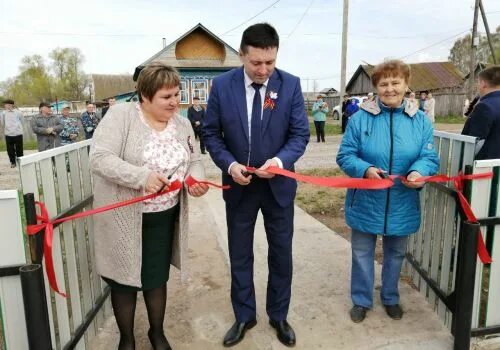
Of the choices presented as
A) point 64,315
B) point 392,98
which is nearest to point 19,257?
point 64,315

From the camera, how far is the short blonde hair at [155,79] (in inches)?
93.0

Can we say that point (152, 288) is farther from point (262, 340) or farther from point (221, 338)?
point (262, 340)

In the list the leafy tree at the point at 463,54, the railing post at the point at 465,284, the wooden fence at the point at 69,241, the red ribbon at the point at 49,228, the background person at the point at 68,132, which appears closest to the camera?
the red ribbon at the point at 49,228

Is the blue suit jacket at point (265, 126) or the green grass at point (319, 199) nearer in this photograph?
the blue suit jacket at point (265, 126)

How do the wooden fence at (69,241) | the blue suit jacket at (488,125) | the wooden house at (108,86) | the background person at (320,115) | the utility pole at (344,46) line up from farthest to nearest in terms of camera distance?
1. the wooden house at (108,86)
2. the utility pole at (344,46)
3. the background person at (320,115)
4. the blue suit jacket at (488,125)
5. the wooden fence at (69,241)

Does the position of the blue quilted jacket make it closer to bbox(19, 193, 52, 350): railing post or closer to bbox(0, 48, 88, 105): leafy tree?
→ bbox(19, 193, 52, 350): railing post

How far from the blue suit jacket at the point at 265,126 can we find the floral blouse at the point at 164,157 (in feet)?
0.96

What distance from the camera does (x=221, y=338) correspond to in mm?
2982

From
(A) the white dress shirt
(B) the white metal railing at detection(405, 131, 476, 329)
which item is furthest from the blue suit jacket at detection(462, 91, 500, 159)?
(A) the white dress shirt

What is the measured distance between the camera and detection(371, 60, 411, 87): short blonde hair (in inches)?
113

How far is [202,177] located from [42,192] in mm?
861

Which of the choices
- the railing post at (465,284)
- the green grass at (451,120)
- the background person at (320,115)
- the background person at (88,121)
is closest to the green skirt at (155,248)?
the railing post at (465,284)

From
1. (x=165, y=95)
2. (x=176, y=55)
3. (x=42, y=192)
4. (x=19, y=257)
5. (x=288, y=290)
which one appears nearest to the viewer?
(x=19, y=257)

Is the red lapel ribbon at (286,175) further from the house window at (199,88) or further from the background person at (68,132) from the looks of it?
the house window at (199,88)
